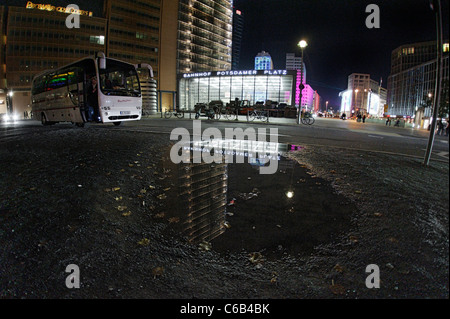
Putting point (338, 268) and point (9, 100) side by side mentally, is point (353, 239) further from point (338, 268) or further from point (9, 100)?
point (9, 100)

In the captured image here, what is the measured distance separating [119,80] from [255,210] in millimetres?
12831

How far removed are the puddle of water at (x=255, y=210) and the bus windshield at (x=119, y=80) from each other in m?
9.52

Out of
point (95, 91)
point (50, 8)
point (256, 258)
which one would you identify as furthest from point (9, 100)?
point (256, 258)

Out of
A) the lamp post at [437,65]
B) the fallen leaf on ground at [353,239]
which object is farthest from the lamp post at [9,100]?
the lamp post at [437,65]

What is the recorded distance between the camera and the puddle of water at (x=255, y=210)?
3.37 m

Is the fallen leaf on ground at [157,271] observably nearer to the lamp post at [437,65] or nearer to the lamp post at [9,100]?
the lamp post at [437,65]

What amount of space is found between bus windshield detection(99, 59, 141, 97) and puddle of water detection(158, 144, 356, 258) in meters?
9.52

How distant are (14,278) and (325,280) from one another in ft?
10.1

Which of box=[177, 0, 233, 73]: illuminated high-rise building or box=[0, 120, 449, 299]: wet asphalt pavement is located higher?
box=[177, 0, 233, 73]: illuminated high-rise building

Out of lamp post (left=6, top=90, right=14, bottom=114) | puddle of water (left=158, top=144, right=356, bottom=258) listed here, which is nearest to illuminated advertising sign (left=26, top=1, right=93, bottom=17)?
lamp post (left=6, top=90, right=14, bottom=114)

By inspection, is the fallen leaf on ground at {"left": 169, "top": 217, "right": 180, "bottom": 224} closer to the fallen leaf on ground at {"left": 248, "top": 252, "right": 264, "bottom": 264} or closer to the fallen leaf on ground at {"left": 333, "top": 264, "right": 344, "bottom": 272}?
the fallen leaf on ground at {"left": 248, "top": 252, "right": 264, "bottom": 264}

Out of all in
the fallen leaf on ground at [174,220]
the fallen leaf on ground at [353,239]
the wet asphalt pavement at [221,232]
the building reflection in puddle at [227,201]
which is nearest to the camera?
the wet asphalt pavement at [221,232]

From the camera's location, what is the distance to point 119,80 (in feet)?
46.9

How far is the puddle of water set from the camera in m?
3.37
